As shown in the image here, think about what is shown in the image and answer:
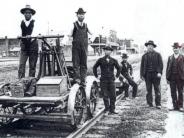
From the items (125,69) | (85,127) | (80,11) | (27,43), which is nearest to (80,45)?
(80,11)

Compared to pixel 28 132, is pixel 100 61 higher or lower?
higher

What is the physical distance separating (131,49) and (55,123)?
102421mm

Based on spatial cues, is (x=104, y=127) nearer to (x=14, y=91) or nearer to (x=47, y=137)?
(x=47, y=137)

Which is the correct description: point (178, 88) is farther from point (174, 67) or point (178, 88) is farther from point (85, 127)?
point (85, 127)

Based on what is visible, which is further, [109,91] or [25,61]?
[109,91]

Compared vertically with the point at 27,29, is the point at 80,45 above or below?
below

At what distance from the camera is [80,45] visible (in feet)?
27.8

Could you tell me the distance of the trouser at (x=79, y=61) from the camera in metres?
8.34

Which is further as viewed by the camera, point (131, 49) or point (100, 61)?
point (131, 49)

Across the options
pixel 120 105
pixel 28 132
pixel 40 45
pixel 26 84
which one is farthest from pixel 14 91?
pixel 120 105

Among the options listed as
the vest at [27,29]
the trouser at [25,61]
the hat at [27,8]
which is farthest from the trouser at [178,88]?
the hat at [27,8]

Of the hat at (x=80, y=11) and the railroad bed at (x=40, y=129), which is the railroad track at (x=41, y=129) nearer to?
the railroad bed at (x=40, y=129)

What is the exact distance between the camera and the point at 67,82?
817 cm

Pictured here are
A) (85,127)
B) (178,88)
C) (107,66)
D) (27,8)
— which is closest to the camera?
(85,127)
